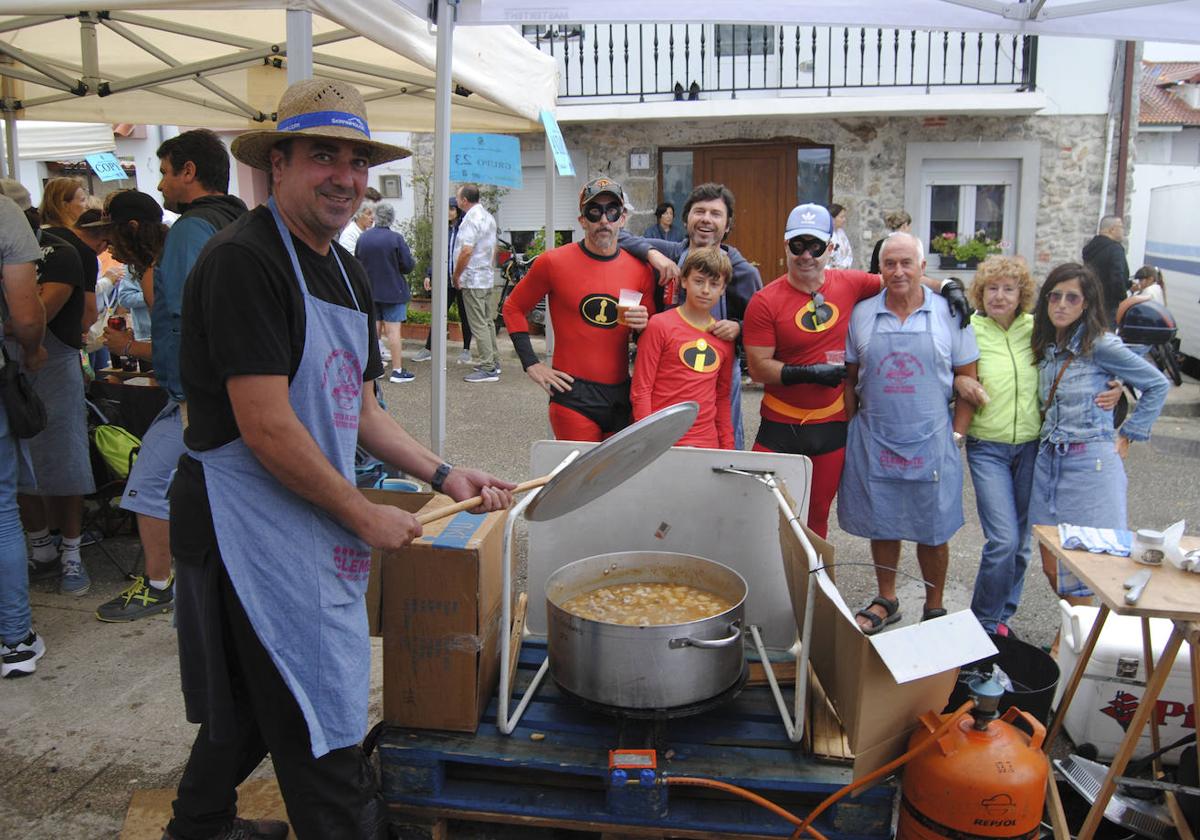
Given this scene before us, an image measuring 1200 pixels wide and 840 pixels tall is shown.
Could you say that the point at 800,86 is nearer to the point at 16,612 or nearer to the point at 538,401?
the point at 538,401

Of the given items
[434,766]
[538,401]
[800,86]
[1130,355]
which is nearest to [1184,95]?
[800,86]

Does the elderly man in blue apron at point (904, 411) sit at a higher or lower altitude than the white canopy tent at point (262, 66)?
lower

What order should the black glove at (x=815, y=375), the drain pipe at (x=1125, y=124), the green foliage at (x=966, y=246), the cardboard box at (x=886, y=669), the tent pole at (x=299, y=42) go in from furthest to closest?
the green foliage at (x=966, y=246) < the drain pipe at (x=1125, y=124) < the black glove at (x=815, y=375) < the tent pole at (x=299, y=42) < the cardboard box at (x=886, y=669)

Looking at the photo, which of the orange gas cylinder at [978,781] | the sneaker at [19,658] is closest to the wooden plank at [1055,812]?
the orange gas cylinder at [978,781]

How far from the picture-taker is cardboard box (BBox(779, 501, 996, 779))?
2.28m

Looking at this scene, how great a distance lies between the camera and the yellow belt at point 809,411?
154 inches

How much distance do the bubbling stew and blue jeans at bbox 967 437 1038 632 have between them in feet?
4.86

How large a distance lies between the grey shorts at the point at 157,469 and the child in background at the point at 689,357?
76.9 inches

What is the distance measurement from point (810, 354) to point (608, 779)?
2102 mm

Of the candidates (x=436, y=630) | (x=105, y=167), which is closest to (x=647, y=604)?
(x=436, y=630)

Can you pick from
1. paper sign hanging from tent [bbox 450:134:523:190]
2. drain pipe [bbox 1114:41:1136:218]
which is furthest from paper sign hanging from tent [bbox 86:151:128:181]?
drain pipe [bbox 1114:41:1136:218]

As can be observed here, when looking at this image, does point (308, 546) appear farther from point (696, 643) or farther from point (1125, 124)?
point (1125, 124)

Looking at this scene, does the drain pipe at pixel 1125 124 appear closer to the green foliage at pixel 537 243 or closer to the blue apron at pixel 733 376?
the green foliage at pixel 537 243

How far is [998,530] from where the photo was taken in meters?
3.80
